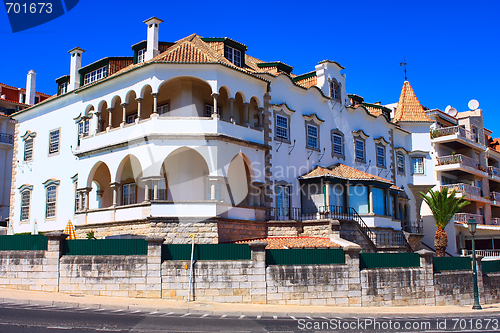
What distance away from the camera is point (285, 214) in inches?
1097

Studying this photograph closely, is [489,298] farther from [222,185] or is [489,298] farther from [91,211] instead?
[91,211]

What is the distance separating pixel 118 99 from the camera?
88.4 feet

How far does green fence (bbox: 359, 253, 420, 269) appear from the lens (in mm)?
19609

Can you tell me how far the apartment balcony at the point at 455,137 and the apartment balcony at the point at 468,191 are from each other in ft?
12.9

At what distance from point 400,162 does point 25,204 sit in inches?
1114

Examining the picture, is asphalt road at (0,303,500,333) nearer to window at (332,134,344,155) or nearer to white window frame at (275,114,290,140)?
white window frame at (275,114,290,140)

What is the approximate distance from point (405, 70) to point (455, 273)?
86.7 feet

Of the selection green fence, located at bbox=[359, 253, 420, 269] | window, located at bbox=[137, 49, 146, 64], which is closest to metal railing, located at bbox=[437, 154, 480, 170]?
green fence, located at bbox=[359, 253, 420, 269]

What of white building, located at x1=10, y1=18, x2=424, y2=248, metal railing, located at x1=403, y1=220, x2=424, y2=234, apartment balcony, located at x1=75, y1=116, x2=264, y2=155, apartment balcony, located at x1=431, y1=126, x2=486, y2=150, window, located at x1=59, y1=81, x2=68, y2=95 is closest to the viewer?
apartment balcony, located at x1=75, y1=116, x2=264, y2=155

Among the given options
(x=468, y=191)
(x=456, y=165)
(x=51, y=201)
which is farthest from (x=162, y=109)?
(x=468, y=191)

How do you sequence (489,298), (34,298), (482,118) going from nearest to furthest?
(34,298) < (489,298) < (482,118)

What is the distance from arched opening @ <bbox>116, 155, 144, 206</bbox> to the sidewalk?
9.04m

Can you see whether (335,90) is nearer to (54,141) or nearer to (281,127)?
(281,127)

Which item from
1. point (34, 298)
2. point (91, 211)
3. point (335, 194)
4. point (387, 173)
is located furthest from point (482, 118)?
point (34, 298)
